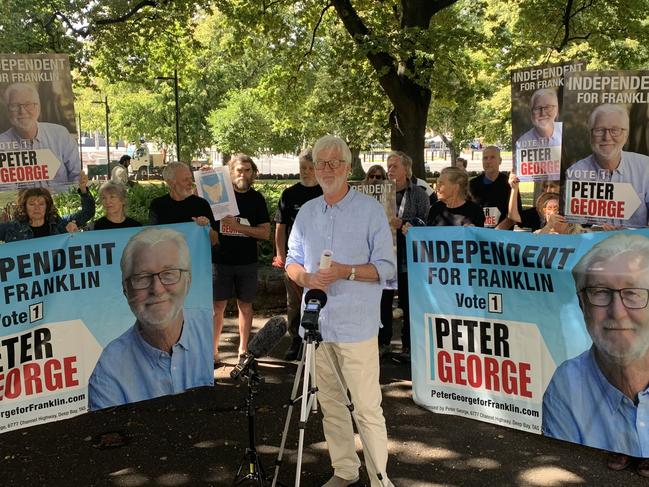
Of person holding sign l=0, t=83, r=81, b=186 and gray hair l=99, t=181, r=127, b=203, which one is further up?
person holding sign l=0, t=83, r=81, b=186

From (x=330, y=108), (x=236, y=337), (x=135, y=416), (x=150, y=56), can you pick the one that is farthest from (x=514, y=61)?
(x=135, y=416)

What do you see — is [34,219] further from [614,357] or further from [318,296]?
[614,357]

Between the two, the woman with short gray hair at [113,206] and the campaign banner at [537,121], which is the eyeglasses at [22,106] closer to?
the woman with short gray hair at [113,206]

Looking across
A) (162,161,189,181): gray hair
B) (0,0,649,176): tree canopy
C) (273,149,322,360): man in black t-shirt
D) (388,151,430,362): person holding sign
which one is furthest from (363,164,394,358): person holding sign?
(0,0,649,176): tree canopy

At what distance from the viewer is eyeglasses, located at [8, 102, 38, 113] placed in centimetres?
528

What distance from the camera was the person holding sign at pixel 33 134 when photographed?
5.29 metres

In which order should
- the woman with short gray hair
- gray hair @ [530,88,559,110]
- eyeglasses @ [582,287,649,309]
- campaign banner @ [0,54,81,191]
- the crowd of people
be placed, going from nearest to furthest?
the crowd of people, eyeglasses @ [582,287,649,309], campaign banner @ [0,54,81,191], the woman with short gray hair, gray hair @ [530,88,559,110]

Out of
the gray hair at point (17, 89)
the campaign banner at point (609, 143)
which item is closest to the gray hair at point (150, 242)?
the gray hair at point (17, 89)

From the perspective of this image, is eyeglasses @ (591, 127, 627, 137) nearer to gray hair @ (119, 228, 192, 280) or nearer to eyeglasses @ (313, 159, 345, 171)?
eyeglasses @ (313, 159, 345, 171)

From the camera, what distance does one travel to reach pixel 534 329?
490 centimetres

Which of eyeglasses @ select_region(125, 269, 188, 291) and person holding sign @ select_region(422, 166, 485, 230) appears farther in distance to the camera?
person holding sign @ select_region(422, 166, 485, 230)

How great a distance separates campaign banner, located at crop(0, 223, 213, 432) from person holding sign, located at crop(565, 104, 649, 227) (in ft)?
10.4

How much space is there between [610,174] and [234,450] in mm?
3615

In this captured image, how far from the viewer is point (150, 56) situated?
18.1 metres
